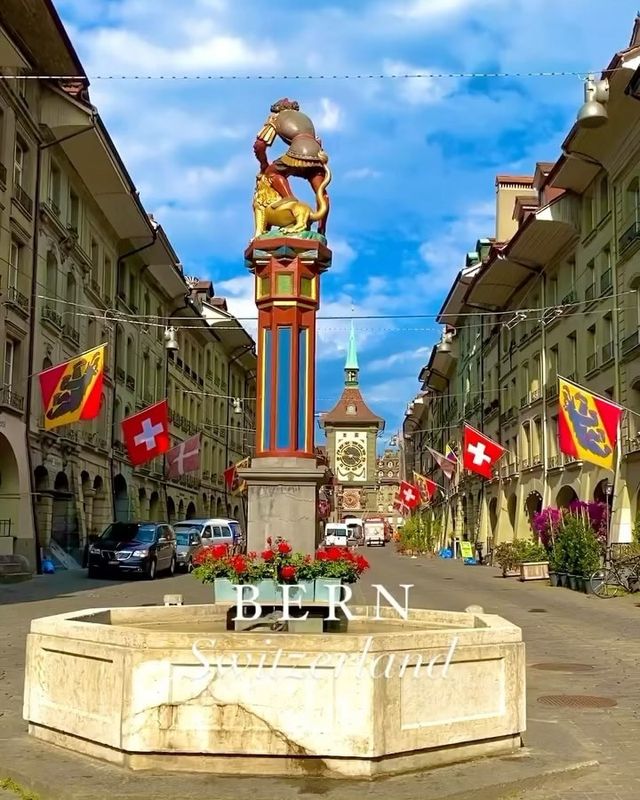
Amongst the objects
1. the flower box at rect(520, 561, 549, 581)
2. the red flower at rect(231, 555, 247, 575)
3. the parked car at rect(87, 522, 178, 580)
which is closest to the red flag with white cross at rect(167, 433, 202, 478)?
the parked car at rect(87, 522, 178, 580)

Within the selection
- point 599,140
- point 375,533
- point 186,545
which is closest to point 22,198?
point 186,545

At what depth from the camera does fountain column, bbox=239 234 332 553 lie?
1267 centimetres

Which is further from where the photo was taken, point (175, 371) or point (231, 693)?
point (175, 371)

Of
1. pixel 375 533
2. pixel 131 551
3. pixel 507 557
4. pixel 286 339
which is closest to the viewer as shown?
pixel 286 339

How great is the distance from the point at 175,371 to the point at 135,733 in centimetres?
4706

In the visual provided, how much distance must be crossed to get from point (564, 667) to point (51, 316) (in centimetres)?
2340

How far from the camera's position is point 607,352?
32.1 m

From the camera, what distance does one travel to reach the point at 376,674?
622 cm

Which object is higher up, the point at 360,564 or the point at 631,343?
the point at 631,343

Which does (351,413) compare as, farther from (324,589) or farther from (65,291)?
(324,589)

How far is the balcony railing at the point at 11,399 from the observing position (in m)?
27.5

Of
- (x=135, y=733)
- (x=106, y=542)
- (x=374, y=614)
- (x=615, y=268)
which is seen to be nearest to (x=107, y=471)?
(x=106, y=542)

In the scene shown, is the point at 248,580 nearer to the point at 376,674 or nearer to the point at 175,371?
the point at 376,674

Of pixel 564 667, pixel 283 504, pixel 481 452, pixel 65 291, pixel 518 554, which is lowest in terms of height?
pixel 564 667
